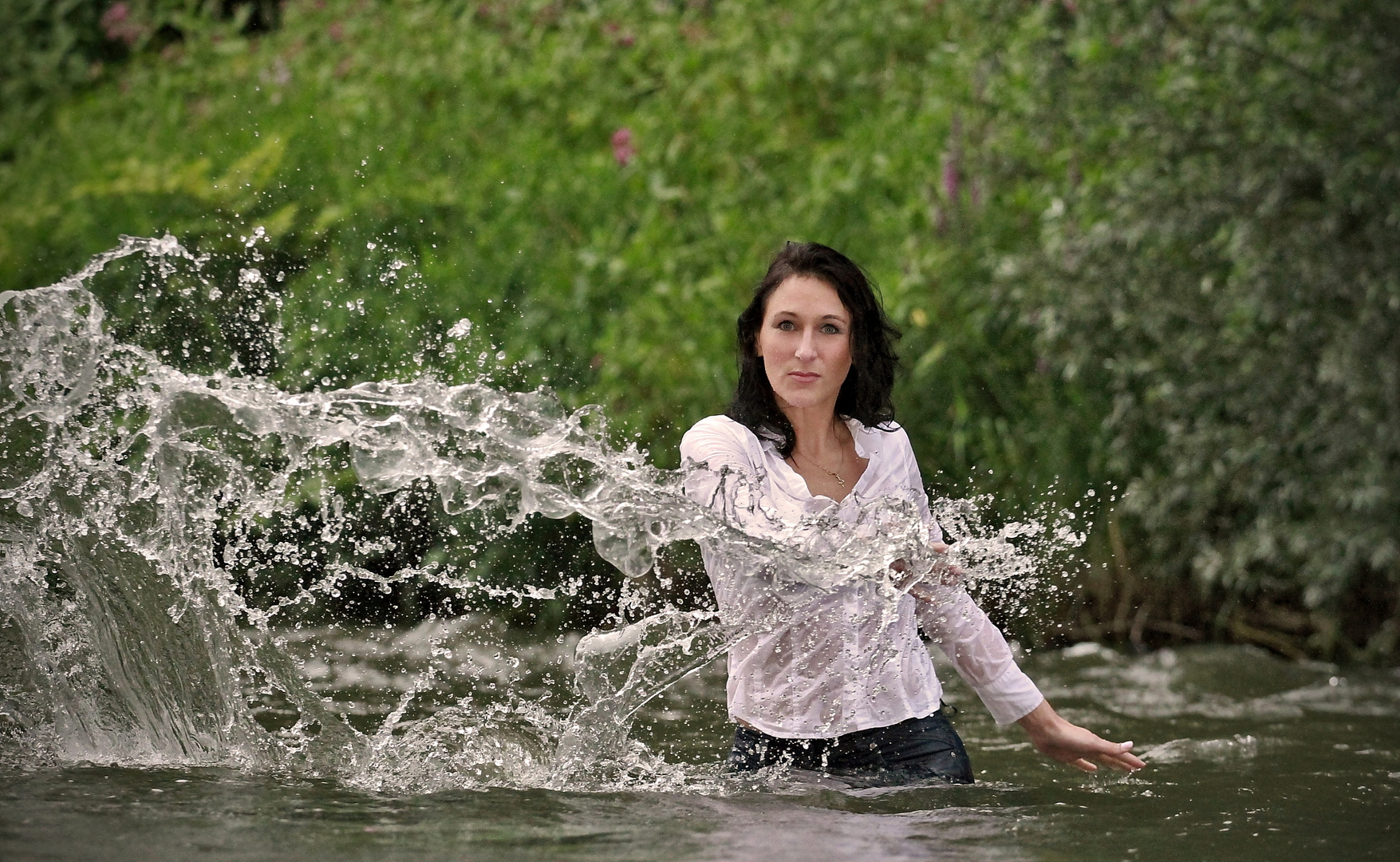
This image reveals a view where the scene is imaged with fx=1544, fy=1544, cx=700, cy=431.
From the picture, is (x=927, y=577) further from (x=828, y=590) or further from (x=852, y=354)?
(x=852, y=354)

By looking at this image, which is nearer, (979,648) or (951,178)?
(979,648)

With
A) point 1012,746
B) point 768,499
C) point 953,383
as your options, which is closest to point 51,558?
point 768,499

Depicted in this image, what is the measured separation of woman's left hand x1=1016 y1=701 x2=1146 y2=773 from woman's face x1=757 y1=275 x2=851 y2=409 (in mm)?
842

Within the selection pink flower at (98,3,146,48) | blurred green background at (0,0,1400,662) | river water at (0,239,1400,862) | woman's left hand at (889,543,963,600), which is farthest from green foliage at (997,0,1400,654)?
A: pink flower at (98,3,146,48)

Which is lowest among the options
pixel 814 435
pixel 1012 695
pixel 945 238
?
pixel 1012 695

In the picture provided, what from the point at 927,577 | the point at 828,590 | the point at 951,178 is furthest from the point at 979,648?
the point at 951,178

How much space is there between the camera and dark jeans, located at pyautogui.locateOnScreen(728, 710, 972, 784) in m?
3.27

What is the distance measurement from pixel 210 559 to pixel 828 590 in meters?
1.48

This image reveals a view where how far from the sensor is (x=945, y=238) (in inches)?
279

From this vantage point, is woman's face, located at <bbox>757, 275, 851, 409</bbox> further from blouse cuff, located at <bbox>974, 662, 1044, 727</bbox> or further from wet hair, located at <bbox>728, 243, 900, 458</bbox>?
blouse cuff, located at <bbox>974, 662, 1044, 727</bbox>

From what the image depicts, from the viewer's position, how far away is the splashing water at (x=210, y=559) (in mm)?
3396

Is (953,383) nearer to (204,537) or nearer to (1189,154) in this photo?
(1189,154)

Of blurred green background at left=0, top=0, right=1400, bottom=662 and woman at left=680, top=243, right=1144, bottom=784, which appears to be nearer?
woman at left=680, top=243, right=1144, bottom=784

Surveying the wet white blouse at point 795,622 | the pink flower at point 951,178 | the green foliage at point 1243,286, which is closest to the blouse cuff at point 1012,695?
the wet white blouse at point 795,622
